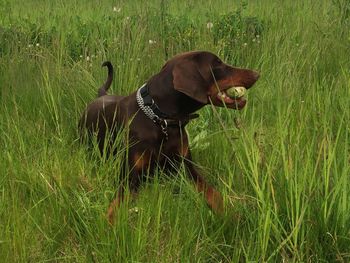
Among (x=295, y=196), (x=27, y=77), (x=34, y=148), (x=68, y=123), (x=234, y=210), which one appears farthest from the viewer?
(x=27, y=77)

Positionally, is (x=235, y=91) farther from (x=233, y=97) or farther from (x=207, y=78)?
(x=207, y=78)

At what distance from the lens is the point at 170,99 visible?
2.51 metres

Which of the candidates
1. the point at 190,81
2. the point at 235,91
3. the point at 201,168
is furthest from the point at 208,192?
the point at 235,91

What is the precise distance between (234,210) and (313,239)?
0.31 metres

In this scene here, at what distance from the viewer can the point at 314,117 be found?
2.23 meters

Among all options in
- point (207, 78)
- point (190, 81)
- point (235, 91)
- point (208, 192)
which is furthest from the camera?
point (235, 91)

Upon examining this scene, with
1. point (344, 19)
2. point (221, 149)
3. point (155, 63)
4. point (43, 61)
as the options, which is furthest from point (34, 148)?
point (344, 19)

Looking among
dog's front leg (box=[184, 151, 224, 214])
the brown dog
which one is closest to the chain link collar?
the brown dog

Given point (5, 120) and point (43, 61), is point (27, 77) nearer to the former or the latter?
point (43, 61)

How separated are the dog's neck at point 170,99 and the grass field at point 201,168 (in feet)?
0.67

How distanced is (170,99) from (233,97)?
1.05 feet

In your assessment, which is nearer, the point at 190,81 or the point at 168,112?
the point at 190,81

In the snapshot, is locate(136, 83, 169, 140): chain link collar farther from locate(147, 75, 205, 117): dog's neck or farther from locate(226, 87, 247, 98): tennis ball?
locate(226, 87, 247, 98): tennis ball

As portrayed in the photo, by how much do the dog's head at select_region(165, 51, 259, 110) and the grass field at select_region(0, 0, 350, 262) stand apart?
13 centimetres
